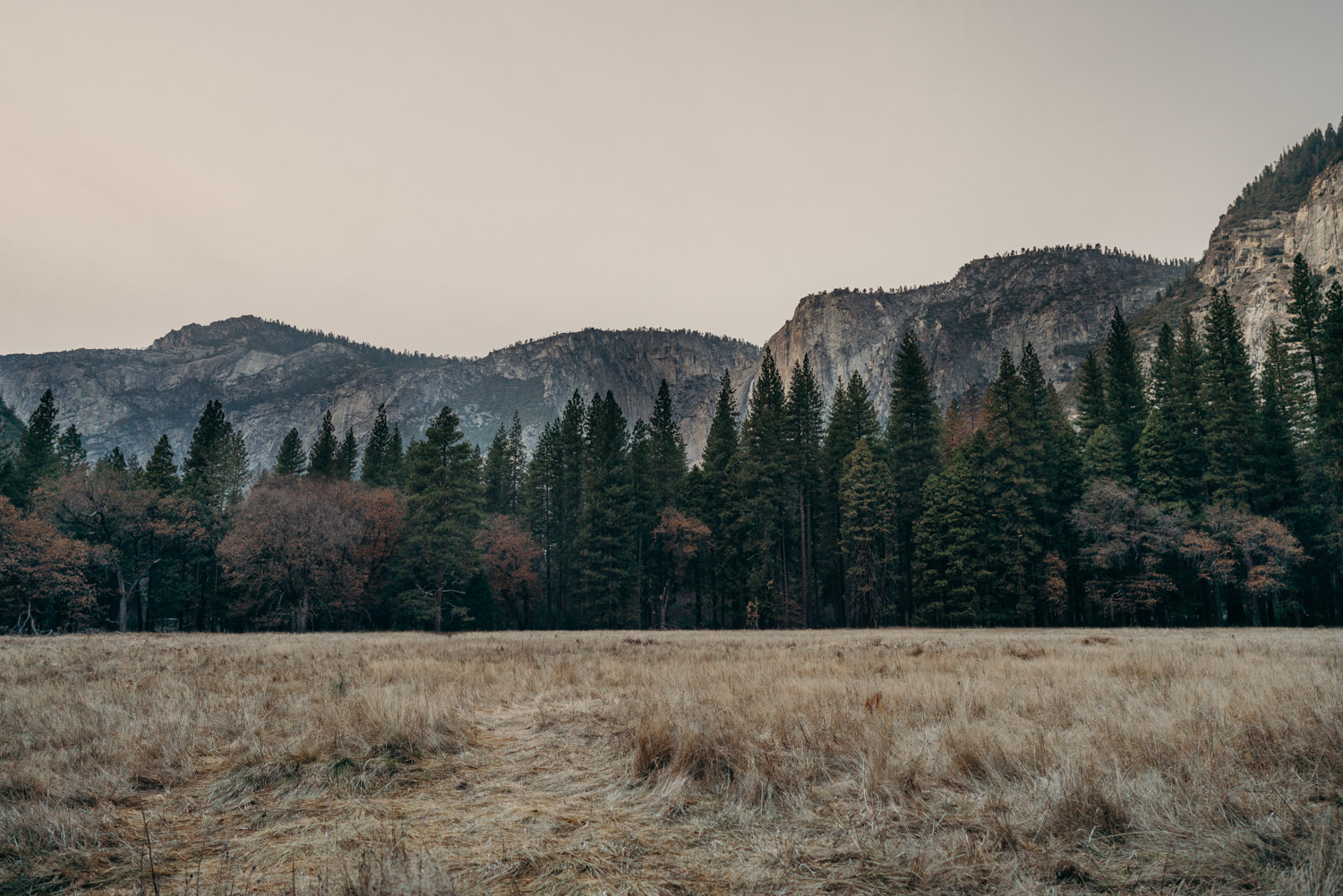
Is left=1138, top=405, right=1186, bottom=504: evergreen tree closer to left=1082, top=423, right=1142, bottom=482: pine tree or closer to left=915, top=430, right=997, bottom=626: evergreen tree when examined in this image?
left=1082, top=423, right=1142, bottom=482: pine tree

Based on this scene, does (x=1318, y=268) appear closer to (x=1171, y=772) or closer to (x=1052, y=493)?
(x=1052, y=493)

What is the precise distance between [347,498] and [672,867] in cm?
5265

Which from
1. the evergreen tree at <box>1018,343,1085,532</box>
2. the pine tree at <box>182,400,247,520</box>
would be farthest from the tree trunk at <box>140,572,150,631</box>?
the evergreen tree at <box>1018,343,1085,532</box>

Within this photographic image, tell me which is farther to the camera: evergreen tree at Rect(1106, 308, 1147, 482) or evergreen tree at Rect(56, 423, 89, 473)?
evergreen tree at Rect(56, 423, 89, 473)

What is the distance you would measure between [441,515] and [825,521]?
104 feet

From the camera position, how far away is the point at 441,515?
4572 cm

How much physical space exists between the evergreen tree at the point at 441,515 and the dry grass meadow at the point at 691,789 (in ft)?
121

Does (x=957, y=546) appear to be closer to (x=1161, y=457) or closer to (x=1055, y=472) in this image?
(x=1055, y=472)

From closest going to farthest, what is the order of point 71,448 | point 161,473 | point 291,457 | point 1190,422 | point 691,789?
point 691,789 < point 1190,422 < point 161,473 < point 71,448 < point 291,457

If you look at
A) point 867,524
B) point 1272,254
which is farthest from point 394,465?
point 1272,254

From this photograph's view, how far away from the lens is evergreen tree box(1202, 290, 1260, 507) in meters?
41.0

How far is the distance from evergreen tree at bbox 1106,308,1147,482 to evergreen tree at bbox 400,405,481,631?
1995 inches

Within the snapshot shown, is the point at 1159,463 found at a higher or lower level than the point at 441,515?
higher

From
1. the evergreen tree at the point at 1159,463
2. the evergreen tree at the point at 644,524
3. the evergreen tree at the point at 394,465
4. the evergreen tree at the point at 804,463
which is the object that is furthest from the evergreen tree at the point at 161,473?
the evergreen tree at the point at 1159,463
